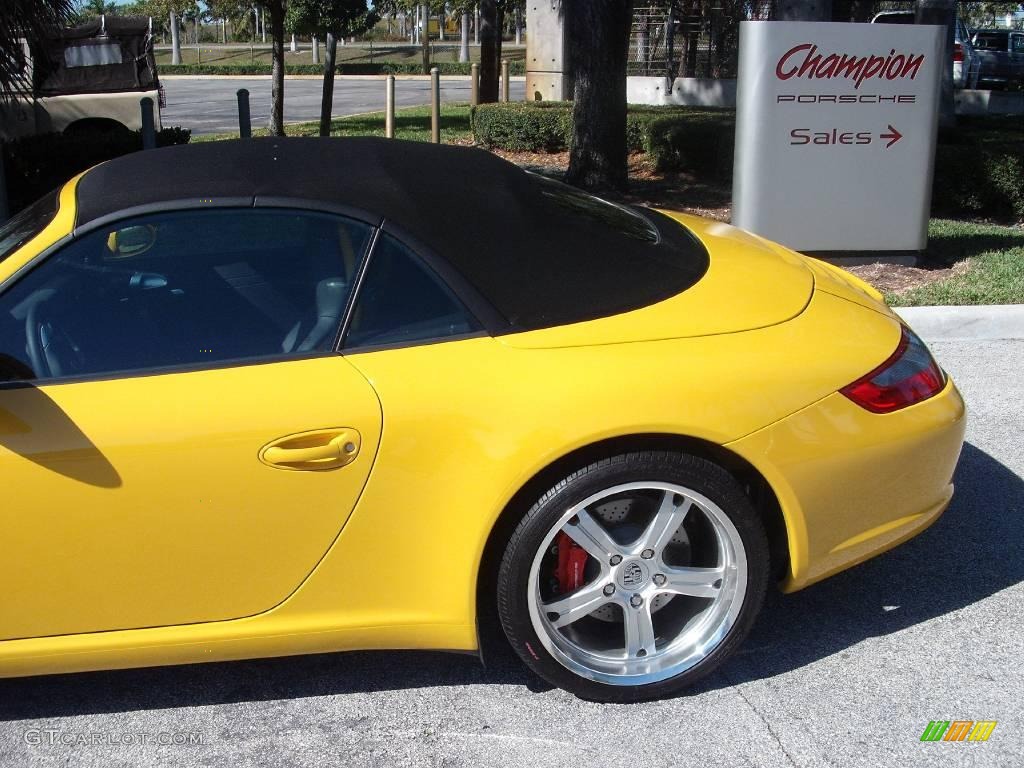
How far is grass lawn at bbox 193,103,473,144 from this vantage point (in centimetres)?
1746

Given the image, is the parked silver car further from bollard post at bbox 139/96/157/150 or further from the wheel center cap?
the wheel center cap

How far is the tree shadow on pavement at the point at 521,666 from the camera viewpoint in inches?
128

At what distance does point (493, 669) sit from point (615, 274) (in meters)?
1.24

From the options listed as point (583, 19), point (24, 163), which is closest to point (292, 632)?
point (583, 19)

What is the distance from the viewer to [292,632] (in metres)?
2.97

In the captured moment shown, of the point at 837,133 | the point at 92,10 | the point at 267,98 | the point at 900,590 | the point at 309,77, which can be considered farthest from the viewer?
the point at 309,77

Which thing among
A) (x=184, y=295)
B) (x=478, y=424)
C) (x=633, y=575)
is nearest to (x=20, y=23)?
(x=184, y=295)

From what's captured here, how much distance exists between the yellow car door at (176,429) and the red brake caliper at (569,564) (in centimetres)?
60

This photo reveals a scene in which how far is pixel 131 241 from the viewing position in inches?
121

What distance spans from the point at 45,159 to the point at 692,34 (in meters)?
16.3

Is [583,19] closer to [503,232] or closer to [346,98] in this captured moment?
[503,232]

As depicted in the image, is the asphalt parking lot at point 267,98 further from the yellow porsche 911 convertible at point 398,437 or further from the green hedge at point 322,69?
the yellow porsche 911 convertible at point 398,437

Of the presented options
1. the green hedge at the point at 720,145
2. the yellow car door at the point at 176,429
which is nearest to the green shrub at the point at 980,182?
the green hedge at the point at 720,145

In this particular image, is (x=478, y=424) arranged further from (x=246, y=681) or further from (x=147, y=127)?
(x=147, y=127)
